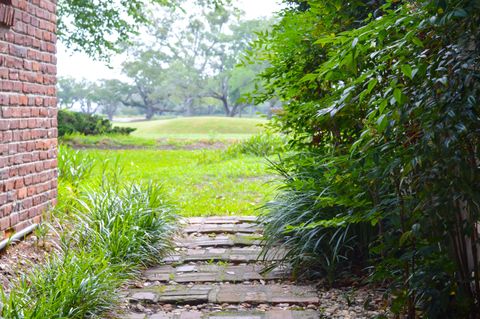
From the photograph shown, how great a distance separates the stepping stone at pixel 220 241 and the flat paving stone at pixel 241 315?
1.66m

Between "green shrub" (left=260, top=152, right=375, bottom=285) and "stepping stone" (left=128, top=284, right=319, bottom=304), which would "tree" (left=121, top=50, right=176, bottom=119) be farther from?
"stepping stone" (left=128, top=284, right=319, bottom=304)

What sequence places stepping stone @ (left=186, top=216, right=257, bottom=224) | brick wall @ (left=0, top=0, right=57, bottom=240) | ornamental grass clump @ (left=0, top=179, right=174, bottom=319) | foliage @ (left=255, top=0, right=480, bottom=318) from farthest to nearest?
stepping stone @ (left=186, top=216, right=257, bottom=224) < brick wall @ (left=0, top=0, right=57, bottom=240) < ornamental grass clump @ (left=0, top=179, right=174, bottom=319) < foliage @ (left=255, top=0, right=480, bottom=318)

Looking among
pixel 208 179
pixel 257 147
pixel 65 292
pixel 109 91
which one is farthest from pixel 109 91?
pixel 65 292

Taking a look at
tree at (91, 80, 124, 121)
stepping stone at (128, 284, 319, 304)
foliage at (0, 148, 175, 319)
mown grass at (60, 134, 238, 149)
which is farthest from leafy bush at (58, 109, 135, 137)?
tree at (91, 80, 124, 121)

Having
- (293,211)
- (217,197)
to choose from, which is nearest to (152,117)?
(217,197)

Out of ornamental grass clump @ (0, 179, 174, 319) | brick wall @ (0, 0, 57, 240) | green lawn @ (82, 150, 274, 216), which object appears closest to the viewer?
ornamental grass clump @ (0, 179, 174, 319)

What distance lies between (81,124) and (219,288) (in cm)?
1848

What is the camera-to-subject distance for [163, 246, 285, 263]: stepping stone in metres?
4.70

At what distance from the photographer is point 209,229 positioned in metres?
5.87

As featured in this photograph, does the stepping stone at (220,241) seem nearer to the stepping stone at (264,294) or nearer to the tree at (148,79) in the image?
the stepping stone at (264,294)

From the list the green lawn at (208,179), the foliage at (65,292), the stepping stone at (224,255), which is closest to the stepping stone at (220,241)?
the stepping stone at (224,255)

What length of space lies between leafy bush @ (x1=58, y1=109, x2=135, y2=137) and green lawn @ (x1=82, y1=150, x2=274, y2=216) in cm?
570

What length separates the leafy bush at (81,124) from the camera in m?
20.5

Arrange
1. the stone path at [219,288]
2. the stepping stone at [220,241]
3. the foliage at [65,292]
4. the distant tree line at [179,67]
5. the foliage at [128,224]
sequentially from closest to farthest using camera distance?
the foliage at [65,292]
the stone path at [219,288]
the foliage at [128,224]
the stepping stone at [220,241]
the distant tree line at [179,67]
